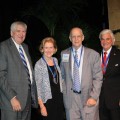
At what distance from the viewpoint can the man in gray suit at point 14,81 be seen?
3266mm

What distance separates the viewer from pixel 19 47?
11.6 feet

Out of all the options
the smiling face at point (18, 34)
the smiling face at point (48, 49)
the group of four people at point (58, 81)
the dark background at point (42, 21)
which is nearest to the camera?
the group of four people at point (58, 81)

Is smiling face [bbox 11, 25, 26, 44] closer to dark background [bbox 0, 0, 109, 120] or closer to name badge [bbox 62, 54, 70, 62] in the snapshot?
name badge [bbox 62, 54, 70, 62]

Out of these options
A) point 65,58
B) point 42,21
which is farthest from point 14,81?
point 42,21

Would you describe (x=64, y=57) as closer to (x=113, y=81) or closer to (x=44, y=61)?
(x=44, y=61)

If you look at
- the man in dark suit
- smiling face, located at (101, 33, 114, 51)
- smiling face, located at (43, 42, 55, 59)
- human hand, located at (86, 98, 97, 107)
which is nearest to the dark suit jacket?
the man in dark suit

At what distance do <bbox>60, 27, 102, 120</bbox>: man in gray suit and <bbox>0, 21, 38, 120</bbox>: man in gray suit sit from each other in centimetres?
55

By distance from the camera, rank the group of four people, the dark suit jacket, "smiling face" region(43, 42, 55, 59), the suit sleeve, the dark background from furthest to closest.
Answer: the dark background < the dark suit jacket < "smiling face" region(43, 42, 55, 59) < the group of four people < the suit sleeve

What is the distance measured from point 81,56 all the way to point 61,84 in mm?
486

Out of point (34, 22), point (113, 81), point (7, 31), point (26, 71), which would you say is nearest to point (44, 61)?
point (26, 71)

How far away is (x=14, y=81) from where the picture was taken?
3346 mm

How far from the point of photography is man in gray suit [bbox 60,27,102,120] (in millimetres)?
3684

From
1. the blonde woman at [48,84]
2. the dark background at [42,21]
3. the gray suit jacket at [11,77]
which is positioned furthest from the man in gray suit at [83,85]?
the dark background at [42,21]

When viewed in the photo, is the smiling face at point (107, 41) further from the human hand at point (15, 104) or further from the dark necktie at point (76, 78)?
the human hand at point (15, 104)
